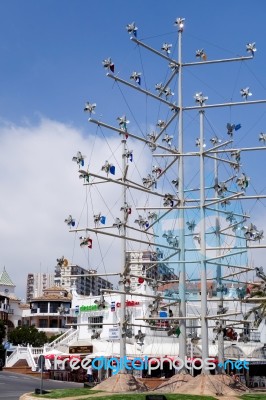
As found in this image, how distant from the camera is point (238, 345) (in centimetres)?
6084

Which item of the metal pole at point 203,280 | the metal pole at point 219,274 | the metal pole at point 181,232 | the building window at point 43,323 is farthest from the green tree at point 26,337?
the metal pole at point 203,280

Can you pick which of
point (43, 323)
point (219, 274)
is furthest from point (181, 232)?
point (43, 323)

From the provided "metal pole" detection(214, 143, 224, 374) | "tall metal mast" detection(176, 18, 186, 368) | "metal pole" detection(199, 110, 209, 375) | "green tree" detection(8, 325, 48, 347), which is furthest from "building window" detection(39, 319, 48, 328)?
Answer: "metal pole" detection(199, 110, 209, 375)

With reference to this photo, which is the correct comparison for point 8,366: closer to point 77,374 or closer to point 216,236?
point 77,374

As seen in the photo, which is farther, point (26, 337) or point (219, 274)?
point (26, 337)

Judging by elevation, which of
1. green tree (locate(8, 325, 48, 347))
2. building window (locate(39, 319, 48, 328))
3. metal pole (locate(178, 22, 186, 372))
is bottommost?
green tree (locate(8, 325, 48, 347))

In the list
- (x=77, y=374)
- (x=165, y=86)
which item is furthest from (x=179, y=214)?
(x=77, y=374)

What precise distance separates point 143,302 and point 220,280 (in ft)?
71.7

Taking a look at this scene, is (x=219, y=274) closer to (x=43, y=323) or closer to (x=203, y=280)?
(x=203, y=280)

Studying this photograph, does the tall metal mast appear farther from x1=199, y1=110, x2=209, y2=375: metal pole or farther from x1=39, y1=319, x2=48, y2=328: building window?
x1=39, y1=319, x2=48, y2=328: building window

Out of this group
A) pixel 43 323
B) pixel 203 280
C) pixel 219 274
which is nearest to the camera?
pixel 203 280

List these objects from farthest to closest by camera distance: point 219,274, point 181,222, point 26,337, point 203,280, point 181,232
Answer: point 26,337, point 219,274, point 181,222, point 181,232, point 203,280

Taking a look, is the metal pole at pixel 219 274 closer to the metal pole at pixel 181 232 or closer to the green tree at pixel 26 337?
the metal pole at pixel 181 232

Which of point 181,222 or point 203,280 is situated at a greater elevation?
point 181,222
